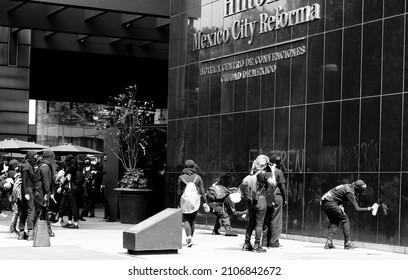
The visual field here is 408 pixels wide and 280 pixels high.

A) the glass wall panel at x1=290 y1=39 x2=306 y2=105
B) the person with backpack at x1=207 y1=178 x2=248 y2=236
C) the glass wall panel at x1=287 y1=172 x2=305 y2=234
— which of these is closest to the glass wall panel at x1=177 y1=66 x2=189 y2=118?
the person with backpack at x1=207 y1=178 x2=248 y2=236

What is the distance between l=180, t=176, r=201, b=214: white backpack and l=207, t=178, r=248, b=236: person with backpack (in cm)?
376

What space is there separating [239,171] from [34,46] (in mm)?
17122

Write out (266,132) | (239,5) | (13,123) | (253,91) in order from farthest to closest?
1. (13,123)
2. (239,5)
3. (253,91)
4. (266,132)

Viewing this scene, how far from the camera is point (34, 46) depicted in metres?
35.6

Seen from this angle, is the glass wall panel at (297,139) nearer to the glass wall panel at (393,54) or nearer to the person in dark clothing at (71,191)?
the glass wall panel at (393,54)

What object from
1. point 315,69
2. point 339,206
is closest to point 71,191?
point 315,69

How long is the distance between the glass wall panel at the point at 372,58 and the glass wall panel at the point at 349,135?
19.5 inches

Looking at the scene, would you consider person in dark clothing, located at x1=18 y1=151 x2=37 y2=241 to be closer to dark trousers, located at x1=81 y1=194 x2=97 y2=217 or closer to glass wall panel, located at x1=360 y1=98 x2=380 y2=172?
glass wall panel, located at x1=360 y1=98 x2=380 y2=172

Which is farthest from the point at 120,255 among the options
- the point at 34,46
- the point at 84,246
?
the point at 34,46

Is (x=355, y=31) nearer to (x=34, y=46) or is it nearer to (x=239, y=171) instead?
(x=239, y=171)

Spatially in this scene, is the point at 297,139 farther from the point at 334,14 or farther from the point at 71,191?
the point at 71,191

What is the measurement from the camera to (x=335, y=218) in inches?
643

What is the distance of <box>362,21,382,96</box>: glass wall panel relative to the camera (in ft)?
55.8

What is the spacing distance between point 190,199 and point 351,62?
467 centimetres
